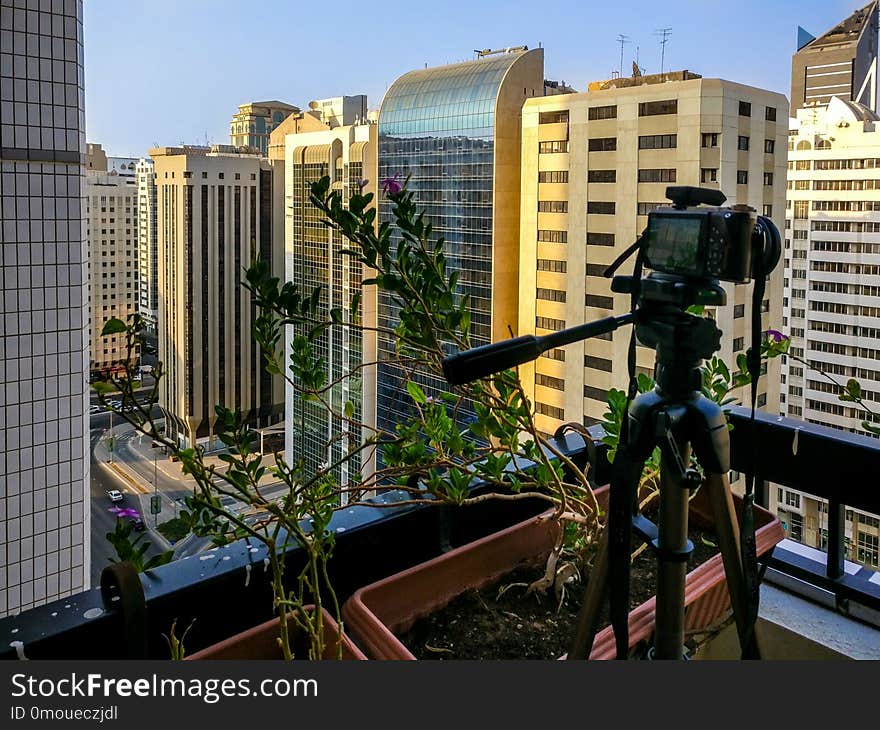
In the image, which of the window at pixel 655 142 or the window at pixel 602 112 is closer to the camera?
the window at pixel 655 142

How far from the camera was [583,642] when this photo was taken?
638mm

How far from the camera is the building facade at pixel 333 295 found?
912mm

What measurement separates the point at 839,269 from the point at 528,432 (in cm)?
503

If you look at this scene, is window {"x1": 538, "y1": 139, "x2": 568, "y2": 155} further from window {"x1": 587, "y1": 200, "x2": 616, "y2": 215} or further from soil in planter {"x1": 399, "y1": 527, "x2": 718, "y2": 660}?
soil in planter {"x1": 399, "y1": 527, "x2": 718, "y2": 660}

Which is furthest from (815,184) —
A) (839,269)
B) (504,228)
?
(504,228)

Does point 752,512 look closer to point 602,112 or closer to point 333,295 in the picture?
point 333,295

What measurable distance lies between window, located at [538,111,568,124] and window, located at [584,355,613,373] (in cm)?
330

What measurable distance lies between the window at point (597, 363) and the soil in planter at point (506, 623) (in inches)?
150

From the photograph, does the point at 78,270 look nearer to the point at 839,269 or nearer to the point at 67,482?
the point at 67,482

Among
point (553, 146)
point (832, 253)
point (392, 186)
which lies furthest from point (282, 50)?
point (553, 146)

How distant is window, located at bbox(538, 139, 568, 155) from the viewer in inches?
311

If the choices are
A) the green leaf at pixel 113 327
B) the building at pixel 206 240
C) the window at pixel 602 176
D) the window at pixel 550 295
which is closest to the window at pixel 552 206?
the window at pixel 602 176

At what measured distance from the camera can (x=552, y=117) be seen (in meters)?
8.28

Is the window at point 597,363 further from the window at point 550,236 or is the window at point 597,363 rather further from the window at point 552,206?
the window at point 552,206
